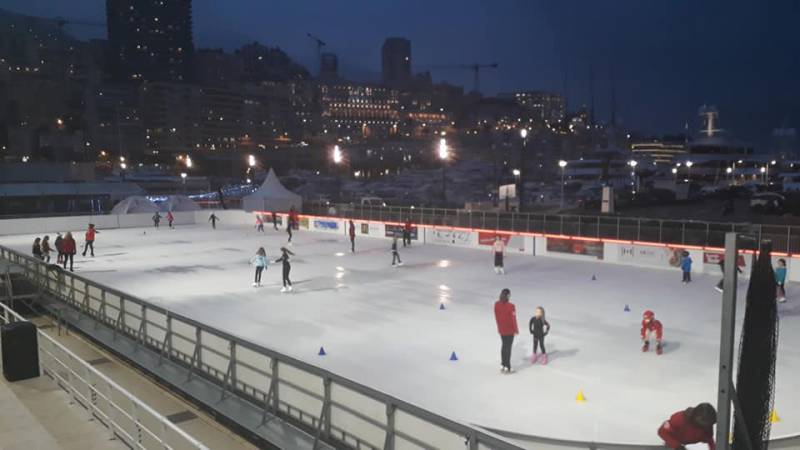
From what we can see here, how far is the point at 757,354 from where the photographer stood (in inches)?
174

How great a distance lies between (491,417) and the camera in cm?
956

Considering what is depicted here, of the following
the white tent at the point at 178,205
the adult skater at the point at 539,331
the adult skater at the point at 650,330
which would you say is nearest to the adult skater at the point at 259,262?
the adult skater at the point at 539,331

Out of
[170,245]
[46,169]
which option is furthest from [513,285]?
[46,169]

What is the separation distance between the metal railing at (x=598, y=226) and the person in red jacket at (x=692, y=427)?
1481cm

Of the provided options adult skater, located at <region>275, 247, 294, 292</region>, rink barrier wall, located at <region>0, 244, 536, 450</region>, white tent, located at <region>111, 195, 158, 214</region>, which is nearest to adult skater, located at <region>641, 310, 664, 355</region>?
rink barrier wall, located at <region>0, 244, 536, 450</region>

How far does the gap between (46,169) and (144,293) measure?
204 feet

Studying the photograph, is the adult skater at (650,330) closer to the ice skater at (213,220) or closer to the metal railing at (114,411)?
the metal railing at (114,411)

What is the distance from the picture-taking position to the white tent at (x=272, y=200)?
158 ft

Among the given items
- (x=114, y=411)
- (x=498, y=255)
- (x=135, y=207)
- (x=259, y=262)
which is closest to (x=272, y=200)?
(x=135, y=207)

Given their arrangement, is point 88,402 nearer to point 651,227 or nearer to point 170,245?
point 651,227

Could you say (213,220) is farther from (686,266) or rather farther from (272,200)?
(686,266)

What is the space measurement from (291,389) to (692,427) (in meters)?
4.61

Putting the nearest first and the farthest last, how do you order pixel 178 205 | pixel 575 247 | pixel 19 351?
pixel 19 351
pixel 575 247
pixel 178 205

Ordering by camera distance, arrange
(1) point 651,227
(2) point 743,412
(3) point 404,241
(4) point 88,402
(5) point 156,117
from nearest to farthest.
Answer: (2) point 743,412 < (4) point 88,402 < (1) point 651,227 < (3) point 404,241 < (5) point 156,117
